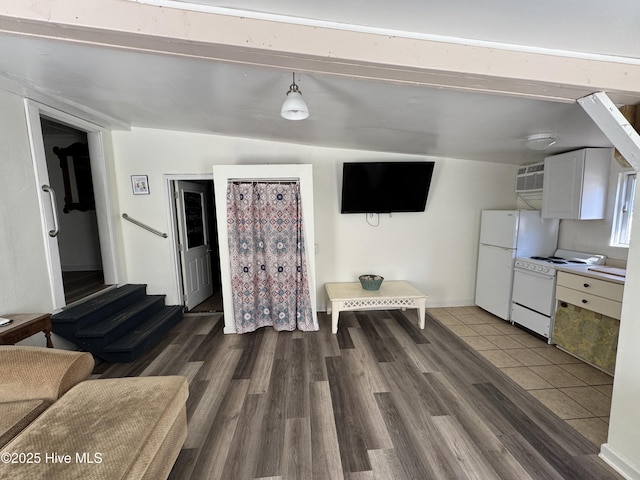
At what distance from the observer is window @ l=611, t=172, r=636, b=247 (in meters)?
2.68

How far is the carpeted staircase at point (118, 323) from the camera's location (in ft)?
8.15

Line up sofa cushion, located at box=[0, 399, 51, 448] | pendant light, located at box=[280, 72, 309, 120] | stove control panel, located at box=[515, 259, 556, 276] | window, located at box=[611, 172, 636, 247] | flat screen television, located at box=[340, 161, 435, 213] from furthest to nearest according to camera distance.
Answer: flat screen television, located at box=[340, 161, 435, 213] < stove control panel, located at box=[515, 259, 556, 276] < window, located at box=[611, 172, 636, 247] < pendant light, located at box=[280, 72, 309, 120] < sofa cushion, located at box=[0, 399, 51, 448]

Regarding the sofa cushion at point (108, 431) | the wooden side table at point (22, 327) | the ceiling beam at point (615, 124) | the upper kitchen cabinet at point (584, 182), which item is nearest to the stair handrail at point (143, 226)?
the wooden side table at point (22, 327)

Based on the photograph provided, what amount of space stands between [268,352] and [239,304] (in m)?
0.71

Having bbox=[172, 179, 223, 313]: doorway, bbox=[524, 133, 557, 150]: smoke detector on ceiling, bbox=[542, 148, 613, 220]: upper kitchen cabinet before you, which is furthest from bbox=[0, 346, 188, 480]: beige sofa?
bbox=[542, 148, 613, 220]: upper kitchen cabinet

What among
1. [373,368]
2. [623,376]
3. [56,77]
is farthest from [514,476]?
[56,77]

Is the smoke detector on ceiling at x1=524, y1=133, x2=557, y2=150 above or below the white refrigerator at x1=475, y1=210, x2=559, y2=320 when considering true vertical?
above

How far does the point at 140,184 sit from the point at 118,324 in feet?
5.92

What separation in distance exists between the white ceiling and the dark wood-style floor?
2.14m

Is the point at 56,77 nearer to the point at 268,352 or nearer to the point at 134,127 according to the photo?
the point at 134,127

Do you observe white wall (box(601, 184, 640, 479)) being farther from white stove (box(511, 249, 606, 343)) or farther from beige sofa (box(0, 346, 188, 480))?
beige sofa (box(0, 346, 188, 480))

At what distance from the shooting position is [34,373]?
1.46 m

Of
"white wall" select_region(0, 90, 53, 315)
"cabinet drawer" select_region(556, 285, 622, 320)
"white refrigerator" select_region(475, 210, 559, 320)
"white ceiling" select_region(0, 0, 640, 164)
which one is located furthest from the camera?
"white refrigerator" select_region(475, 210, 559, 320)

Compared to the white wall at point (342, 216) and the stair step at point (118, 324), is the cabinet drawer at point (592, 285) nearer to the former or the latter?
the white wall at point (342, 216)
